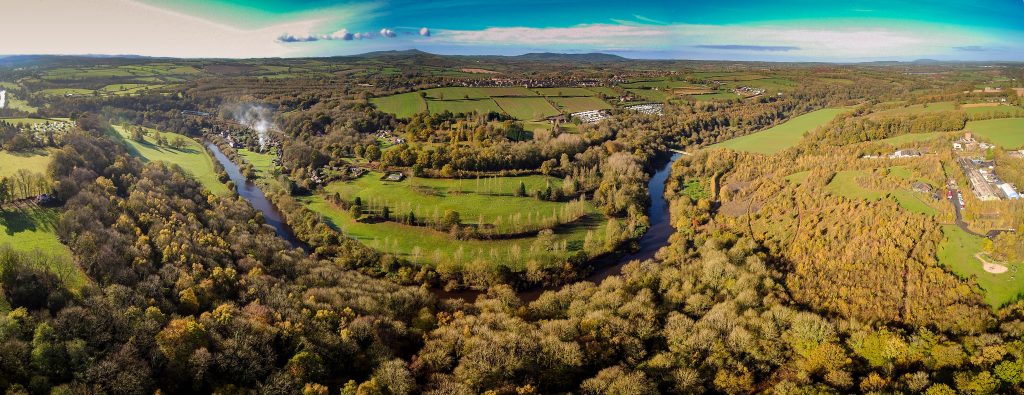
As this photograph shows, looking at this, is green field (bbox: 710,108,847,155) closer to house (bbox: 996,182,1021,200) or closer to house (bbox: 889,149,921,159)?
house (bbox: 889,149,921,159)

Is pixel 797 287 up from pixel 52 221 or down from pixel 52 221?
down

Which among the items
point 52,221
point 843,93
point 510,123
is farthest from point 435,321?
point 843,93

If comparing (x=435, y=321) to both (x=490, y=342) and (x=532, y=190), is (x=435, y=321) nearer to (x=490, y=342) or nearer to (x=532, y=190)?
(x=490, y=342)

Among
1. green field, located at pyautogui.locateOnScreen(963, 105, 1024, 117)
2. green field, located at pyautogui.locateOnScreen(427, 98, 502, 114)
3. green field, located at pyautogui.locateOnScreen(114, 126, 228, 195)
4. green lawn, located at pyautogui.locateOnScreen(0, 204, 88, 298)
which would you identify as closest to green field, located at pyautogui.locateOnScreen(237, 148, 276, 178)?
green field, located at pyautogui.locateOnScreen(114, 126, 228, 195)

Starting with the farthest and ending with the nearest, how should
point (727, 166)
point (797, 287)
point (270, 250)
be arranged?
point (727, 166) → point (270, 250) → point (797, 287)

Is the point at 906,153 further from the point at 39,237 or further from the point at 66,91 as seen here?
the point at 66,91

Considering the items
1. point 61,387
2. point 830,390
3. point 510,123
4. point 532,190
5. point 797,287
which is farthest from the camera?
point 510,123

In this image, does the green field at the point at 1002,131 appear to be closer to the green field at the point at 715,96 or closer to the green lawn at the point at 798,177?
the green lawn at the point at 798,177

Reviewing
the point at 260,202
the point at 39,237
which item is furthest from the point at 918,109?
the point at 39,237

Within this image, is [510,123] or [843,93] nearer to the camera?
[510,123]
